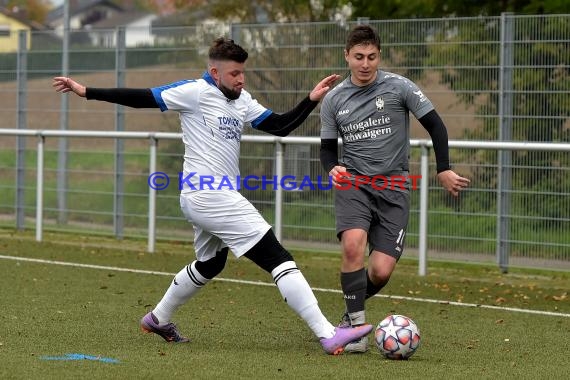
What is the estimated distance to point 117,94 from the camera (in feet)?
28.3

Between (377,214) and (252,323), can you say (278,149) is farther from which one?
Answer: (377,214)

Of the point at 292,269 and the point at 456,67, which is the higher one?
the point at 456,67

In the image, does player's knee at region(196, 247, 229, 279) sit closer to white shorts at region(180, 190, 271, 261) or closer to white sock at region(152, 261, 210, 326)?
white sock at region(152, 261, 210, 326)

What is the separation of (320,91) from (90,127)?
36.1 feet

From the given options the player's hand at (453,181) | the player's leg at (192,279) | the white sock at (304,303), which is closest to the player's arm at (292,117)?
the player's leg at (192,279)

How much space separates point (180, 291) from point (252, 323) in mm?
1247

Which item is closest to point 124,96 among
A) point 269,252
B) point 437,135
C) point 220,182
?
point 220,182

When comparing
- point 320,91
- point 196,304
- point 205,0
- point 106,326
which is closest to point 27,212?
point 196,304

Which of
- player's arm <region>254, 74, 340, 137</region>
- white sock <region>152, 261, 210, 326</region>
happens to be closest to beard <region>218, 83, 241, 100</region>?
player's arm <region>254, 74, 340, 137</region>

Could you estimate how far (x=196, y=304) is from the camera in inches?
441

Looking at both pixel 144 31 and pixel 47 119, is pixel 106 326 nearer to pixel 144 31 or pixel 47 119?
pixel 144 31

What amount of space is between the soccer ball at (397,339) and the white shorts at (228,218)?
3.25 feet

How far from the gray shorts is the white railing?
4.87m

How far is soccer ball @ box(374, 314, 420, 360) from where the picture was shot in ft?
26.6
